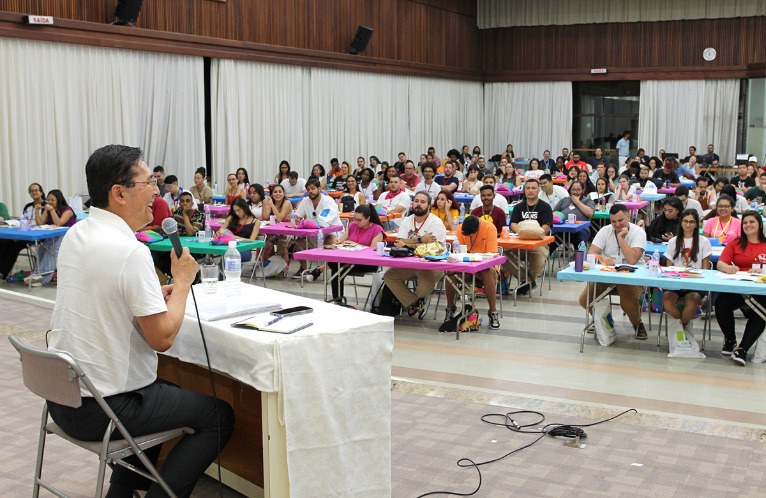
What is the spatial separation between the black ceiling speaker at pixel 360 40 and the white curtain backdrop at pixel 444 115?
9.57 ft

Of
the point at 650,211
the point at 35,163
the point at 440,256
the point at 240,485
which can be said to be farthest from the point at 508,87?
the point at 240,485

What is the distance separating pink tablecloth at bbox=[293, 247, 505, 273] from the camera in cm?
731

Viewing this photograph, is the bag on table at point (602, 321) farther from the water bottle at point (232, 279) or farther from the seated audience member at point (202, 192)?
the seated audience member at point (202, 192)

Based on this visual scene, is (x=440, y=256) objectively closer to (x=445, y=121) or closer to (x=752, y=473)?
(x=752, y=473)

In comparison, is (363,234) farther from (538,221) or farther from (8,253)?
(8,253)

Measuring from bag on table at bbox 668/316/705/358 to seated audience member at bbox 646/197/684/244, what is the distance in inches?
82.9

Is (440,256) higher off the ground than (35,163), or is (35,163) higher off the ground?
(35,163)

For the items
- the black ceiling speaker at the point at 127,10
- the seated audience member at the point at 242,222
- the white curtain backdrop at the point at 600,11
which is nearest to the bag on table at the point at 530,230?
the seated audience member at the point at 242,222

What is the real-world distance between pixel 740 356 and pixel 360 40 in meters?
14.4

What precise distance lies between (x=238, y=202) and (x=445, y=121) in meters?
15.0

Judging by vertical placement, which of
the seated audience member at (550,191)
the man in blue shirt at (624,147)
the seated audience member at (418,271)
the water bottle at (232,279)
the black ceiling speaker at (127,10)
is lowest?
the seated audience member at (418,271)

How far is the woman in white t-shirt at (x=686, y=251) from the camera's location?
703 centimetres

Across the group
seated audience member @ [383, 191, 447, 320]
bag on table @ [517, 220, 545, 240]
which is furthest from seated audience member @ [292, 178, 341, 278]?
bag on table @ [517, 220, 545, 240]

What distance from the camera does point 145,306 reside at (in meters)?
2.76
